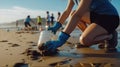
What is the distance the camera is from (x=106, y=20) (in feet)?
14.8

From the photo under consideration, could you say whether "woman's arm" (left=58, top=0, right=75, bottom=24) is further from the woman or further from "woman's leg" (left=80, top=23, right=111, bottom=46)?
"woman's leg" (left=80, top=23, right=111, bottom=46)

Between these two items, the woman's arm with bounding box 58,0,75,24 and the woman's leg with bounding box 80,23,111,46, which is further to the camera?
the woman's arm with bounding box 58,0,75,24

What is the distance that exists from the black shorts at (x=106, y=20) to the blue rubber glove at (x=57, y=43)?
27.2 inches

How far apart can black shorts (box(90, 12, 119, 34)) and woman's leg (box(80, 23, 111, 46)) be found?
0.09m

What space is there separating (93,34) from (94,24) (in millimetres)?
190

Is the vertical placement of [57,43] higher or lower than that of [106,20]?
lower

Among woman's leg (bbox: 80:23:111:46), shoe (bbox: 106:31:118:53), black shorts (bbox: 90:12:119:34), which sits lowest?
shoe (bbox: 106:31:118:53)

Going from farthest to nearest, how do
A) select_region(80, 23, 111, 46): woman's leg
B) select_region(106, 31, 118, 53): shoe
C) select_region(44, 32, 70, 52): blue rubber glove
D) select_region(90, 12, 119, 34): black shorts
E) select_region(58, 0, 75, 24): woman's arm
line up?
select_region(58, 0, 75, 24): woman's arm < select_region(106, 31, 118, 53): shoe < select_region(90, 12, 119, 34): black shorts < select_region(80, 23, 111, 46): woman's leg < select_region(44, 32, 70, 52): blue rubber glove

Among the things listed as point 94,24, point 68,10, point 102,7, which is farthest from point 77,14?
point 68,10

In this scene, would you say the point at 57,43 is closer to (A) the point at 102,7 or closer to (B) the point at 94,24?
(B) the point at 94,24

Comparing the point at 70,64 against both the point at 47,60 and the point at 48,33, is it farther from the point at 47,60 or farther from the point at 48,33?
the point at 48,33

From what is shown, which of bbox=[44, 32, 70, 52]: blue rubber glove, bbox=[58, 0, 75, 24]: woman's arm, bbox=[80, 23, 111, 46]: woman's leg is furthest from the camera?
bbox=[58, 0, 75, 24]: woman's arm

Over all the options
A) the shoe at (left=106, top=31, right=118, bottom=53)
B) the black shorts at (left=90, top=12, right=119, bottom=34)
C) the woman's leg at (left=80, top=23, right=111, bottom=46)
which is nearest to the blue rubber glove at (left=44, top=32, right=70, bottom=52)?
the woman's leg at (left=80, top=23, right=111, bottom=46)

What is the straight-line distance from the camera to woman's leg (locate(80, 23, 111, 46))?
14.2 ft
